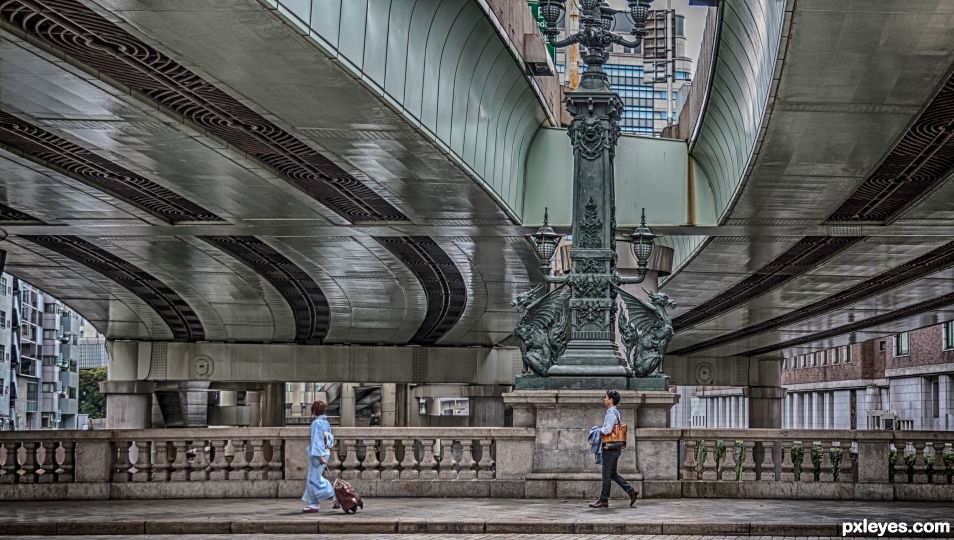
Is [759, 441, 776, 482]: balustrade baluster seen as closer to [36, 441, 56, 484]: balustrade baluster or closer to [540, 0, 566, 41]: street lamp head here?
[540, 0, 566, 41]: street lamp head

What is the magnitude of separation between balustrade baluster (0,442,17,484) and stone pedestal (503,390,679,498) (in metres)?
6.99

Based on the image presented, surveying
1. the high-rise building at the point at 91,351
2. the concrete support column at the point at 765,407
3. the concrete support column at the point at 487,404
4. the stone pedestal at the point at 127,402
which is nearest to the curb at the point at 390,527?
the stone pedestal at the point at 127,402

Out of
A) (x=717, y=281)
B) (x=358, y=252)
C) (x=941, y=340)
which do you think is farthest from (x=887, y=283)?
(x=941, y=340)

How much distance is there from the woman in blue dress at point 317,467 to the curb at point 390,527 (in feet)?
3.36

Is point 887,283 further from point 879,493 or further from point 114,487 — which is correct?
point 114,487

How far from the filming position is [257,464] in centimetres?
1956

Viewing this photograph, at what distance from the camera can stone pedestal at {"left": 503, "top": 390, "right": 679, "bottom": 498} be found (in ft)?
60.8

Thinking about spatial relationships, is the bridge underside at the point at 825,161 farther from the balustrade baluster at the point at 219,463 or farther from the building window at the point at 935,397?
the building window at the point at 935,397

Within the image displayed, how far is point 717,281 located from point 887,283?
6.40m

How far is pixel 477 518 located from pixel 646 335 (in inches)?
180

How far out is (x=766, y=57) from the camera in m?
19.6

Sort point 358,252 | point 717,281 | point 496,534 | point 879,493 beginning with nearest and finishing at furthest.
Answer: point 496,534, point 879,493, point 358,252, point 717,281

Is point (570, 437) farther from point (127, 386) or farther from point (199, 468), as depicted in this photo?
point (127, 386)

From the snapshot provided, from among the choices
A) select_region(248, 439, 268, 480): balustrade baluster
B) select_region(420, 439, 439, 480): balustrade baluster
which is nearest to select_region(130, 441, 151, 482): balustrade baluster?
select_region(248, 439, 268, 480): balustrade baluster
